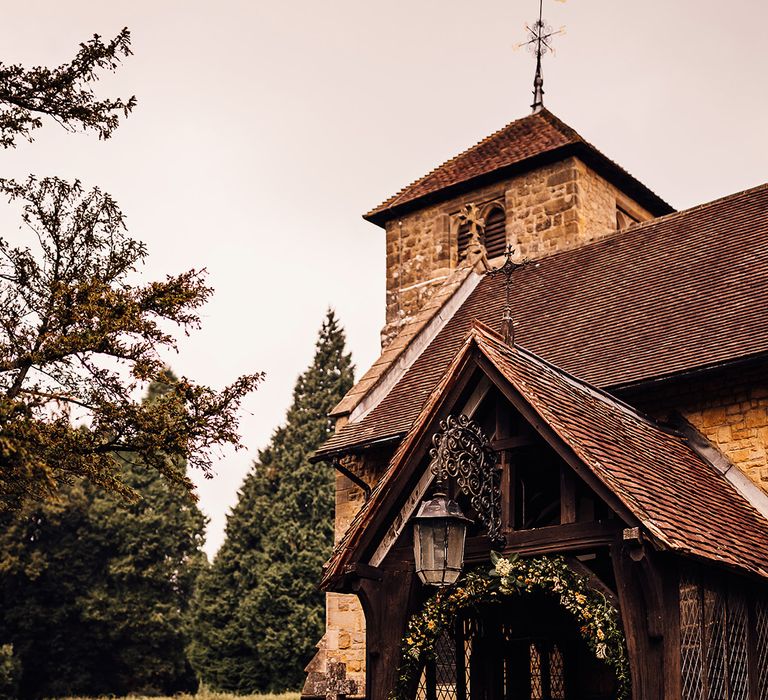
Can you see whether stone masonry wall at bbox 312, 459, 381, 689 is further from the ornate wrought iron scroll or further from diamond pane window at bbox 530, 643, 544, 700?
the ornate wrought iron scroll

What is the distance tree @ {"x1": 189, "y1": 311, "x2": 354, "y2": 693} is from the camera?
120 feet

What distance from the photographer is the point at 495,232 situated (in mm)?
22641

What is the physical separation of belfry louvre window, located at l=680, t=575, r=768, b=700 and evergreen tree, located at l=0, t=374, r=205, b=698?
32245mm

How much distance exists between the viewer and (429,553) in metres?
8.24

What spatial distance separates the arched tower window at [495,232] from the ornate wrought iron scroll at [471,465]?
13762 mm

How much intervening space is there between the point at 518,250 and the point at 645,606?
14.6 m

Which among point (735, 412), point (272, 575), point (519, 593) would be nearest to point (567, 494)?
point (519, 593)

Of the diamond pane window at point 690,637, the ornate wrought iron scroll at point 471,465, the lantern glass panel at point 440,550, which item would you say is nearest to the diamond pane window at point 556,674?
the diamond pane window at point 690,637

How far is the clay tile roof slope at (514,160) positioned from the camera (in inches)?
859

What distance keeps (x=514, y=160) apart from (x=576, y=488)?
48.0ft

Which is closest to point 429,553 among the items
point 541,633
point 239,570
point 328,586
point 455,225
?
point 328,586

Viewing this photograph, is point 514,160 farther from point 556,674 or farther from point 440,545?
point 440,545

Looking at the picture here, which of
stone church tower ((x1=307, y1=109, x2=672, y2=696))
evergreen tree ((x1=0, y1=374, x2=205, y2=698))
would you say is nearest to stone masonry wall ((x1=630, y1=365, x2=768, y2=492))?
stone church tower ((x1=307, y1=109, x2=672, y2=696))

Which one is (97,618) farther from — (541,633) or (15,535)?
(541,633)
